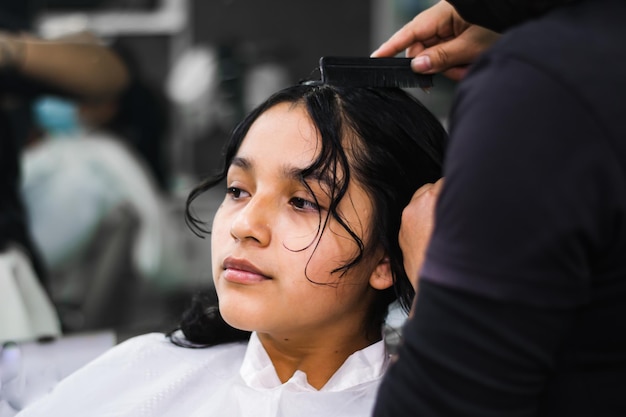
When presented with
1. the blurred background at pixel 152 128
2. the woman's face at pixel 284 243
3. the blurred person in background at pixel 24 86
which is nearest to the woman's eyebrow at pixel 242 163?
the woman's face at pixel 284 243

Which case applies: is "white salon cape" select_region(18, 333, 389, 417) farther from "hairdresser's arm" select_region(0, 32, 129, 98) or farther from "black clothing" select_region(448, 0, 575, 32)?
"hairdresser's arm" select_region(0, 32, 129, 98)

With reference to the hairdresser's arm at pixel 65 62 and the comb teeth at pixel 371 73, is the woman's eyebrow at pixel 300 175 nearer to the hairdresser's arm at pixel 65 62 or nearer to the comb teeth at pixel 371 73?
the comb teeth at pixel 371 73

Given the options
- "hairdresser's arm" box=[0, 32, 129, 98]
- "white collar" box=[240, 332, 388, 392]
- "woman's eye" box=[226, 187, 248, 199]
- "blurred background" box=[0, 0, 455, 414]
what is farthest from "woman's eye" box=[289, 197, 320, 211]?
"blurred background" box=[0, 0, 455, 414]

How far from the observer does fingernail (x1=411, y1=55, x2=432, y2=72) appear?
1165 mm

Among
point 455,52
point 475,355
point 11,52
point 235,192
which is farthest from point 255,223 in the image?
point 11,52

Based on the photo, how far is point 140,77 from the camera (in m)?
3.01

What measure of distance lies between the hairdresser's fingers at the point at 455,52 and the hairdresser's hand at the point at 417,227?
222 millimetres

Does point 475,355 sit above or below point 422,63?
below

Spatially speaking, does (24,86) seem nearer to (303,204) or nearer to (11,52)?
(11,52)

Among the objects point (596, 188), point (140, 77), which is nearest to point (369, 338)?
point (596, 188)

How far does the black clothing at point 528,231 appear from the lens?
65 cm

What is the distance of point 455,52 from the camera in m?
1.17

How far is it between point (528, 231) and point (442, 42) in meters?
0.66

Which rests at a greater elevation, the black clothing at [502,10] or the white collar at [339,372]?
the black clothing at [502,10]
